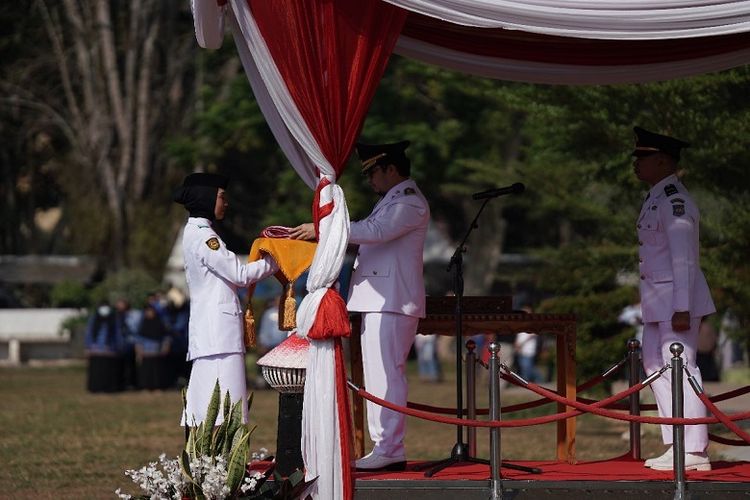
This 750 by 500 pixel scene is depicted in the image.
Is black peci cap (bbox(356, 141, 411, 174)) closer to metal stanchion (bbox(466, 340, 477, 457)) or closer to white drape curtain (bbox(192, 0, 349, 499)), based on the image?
white drape curtain (bbox(192, 0, 349, 499))

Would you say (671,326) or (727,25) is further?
(671,326)

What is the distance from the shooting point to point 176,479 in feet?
29.1

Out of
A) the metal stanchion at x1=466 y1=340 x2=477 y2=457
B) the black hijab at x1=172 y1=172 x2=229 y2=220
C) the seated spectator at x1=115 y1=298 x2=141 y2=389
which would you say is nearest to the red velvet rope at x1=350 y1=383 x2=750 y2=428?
the metal stanchion at x1=466 y1=340 x2=477 y2=457

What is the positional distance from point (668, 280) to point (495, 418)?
1.80 metres

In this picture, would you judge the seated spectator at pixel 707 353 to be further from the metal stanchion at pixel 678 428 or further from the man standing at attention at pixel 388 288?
the metal stanchion at pixel 678 428

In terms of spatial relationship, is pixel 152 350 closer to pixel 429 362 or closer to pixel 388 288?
pixel 429 362

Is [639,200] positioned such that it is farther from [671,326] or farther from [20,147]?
[20,147]

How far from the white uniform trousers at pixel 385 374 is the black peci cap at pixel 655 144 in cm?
198

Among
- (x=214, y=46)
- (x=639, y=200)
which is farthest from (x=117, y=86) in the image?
(x=214, y=46)

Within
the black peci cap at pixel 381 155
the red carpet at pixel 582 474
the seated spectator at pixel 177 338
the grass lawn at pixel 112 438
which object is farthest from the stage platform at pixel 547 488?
the seated spectator at pixel 177 338

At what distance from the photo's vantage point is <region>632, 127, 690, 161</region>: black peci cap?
10086mm

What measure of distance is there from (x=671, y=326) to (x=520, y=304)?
1961 cm

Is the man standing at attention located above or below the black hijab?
below

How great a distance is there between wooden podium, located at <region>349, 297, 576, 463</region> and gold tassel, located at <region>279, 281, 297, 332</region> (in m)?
0.66
